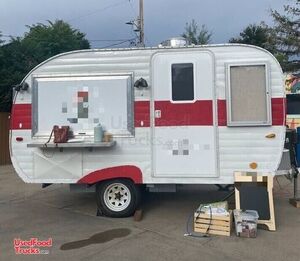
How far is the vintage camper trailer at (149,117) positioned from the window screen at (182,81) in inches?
0.7

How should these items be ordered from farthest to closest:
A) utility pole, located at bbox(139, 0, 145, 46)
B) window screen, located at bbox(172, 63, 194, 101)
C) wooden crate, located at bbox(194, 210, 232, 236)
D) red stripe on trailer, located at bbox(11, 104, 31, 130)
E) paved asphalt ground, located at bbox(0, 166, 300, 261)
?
utility pole, located at bbox(139, 0, 145, 46)
red stripe on trailer, located at bbox(11, 104, 31, 130)
window screen, located at bbox(172, 63, 194, 101)
wooden crate, located at bbox(194, 210, 232, 236)
paved asphalt ground, located at bbox(0, 166, 300, 261)

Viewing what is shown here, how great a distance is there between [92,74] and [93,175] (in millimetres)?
1790

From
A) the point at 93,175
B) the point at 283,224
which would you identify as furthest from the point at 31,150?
the point at 283,224

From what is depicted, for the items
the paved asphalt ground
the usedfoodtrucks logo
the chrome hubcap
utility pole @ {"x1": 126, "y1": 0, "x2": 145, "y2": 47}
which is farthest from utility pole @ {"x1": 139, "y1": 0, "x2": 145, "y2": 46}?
the usedfoodtrucks logo

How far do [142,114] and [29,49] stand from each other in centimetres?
1365

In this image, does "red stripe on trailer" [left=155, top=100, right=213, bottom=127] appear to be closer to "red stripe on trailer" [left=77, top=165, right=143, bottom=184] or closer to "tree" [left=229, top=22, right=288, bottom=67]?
"red stripe on trailer" [left=77, top=165, right=143, bottom=184]

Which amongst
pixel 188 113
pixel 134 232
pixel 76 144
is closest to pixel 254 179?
pixel 188 113

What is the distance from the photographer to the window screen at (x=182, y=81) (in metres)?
7.74

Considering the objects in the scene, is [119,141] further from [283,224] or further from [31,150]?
[283,224]

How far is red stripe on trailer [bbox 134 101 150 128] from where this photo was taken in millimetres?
7824

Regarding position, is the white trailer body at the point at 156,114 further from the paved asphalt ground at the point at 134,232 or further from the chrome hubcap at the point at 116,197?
the paved asphalt ground at the point at 134,232

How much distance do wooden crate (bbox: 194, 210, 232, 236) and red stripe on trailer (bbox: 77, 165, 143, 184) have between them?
131 centimetres

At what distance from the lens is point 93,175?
7.95m

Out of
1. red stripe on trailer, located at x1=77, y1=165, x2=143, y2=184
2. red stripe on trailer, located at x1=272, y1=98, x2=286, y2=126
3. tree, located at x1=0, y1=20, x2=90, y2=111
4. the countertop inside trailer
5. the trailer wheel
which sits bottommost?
the trailer wheel
